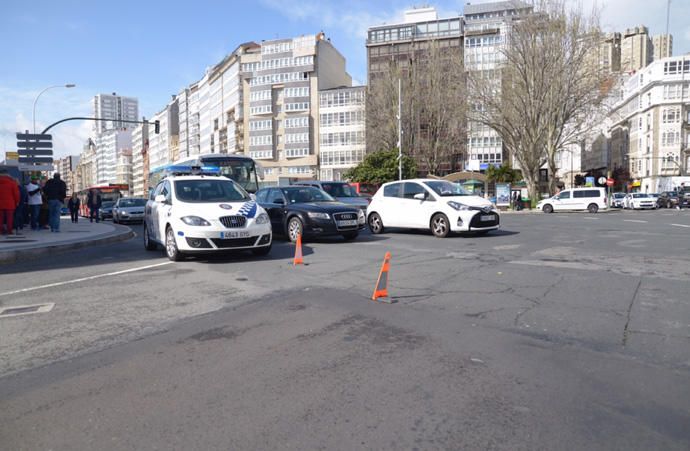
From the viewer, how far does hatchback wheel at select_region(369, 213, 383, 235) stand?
16.5m

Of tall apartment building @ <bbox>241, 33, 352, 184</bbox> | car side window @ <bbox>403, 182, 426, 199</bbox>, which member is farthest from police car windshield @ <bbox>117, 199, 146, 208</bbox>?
tall apartment building @ <bbox>241, 33, 352, 184</bbox>

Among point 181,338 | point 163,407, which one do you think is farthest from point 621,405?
point 181,338

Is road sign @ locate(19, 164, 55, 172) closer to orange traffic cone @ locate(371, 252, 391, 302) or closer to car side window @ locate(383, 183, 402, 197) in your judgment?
car side window @ locate(383, 183, 402, 197)

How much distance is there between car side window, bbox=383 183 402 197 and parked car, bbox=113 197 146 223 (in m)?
18.0

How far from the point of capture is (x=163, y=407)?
3.50 meters

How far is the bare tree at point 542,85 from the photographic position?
39.4 meters

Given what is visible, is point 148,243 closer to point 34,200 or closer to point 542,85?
point 34,200

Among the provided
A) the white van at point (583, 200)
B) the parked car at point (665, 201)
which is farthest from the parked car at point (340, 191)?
the parked car at point (665, 201)

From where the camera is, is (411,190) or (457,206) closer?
(457,206)

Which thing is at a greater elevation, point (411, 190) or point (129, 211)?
point (411, 190)

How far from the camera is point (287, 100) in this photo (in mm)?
81562

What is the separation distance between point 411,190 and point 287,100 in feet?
227

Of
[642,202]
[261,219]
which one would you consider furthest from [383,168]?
[261,219]

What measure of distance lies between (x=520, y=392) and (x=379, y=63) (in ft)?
262
